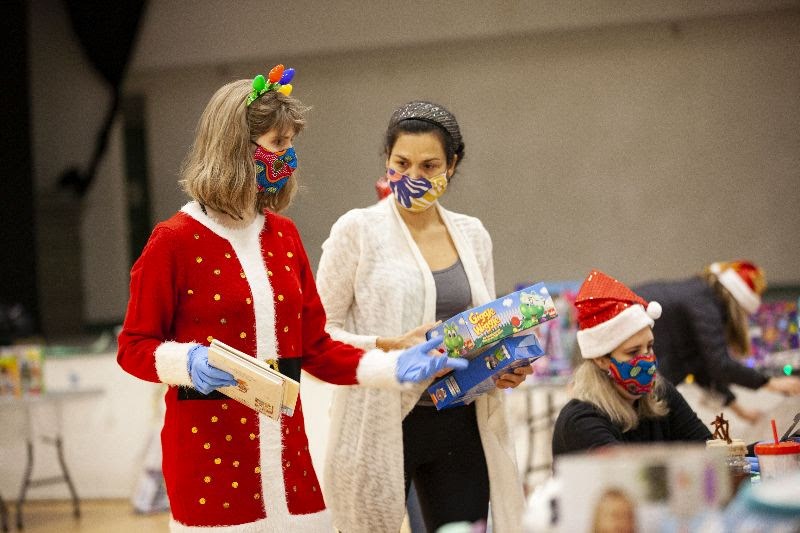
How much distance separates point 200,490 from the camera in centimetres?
217

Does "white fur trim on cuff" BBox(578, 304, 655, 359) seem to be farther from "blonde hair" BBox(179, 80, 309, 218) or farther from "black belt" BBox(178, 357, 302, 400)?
"blonde hair" BBox(179, 80, 309, 218)

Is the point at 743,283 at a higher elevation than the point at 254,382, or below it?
higher

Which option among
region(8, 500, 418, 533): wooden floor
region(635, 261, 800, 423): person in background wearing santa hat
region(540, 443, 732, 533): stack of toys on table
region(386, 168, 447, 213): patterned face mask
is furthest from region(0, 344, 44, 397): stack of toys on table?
region(540, 443, 732, 533): stack of toys on table

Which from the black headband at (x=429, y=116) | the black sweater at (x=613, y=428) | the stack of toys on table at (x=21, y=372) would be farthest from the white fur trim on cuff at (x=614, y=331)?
the stack of toys on table at (x=21, y=372)

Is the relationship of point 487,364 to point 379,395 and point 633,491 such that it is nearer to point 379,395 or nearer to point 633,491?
point 379,395

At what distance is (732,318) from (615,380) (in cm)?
179

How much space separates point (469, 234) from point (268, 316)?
0.84m

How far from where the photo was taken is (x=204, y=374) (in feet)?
6.79

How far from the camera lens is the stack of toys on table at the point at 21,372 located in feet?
22.0

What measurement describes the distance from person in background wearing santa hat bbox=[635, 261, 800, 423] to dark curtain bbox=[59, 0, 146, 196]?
4.79 meters

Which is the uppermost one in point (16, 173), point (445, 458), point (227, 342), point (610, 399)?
point (16, 173)

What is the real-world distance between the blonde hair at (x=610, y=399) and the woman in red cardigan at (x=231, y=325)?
66 cm

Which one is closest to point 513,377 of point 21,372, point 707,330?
point 707,330

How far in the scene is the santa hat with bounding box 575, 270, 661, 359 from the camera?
109 inches
